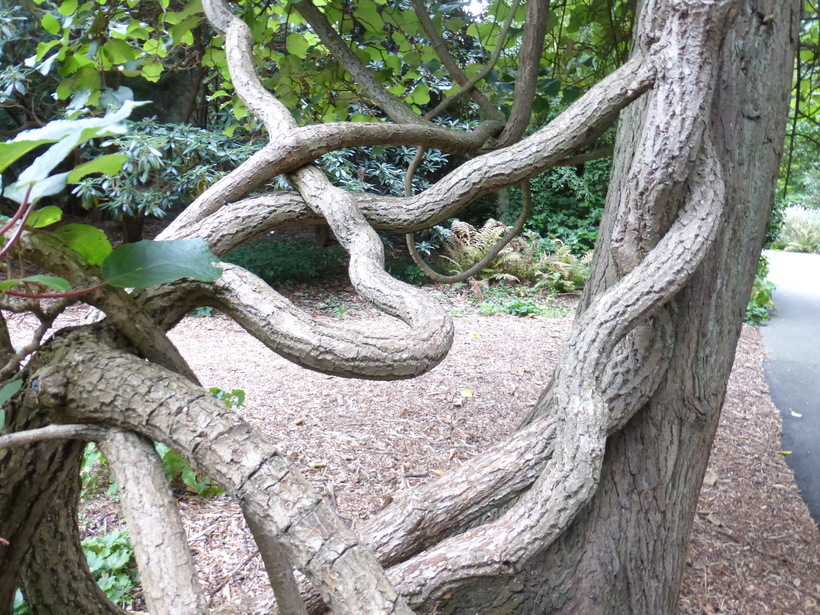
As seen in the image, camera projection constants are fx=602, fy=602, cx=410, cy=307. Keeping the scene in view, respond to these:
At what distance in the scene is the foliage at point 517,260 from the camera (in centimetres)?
896

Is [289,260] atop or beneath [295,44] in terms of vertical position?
beneath

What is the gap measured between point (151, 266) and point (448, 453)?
2889mm

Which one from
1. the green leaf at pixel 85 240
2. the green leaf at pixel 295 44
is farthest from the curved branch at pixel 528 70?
the green leaf at pixel 85 240

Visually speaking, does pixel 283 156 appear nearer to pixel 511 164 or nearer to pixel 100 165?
pixel 511 164

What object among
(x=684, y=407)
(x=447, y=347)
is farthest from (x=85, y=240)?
(x=684, y=407)

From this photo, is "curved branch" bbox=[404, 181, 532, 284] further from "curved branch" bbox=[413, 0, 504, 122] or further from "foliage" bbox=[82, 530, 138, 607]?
"foliage" bbox=[82, 530, 138, 607]

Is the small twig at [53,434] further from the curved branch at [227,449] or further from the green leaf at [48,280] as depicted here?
the green leaf at [48,280]

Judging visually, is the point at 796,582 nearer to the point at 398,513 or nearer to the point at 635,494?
the point at 635,494

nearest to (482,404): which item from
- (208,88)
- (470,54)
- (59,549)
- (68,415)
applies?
(59,549)

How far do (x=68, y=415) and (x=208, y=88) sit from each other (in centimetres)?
982

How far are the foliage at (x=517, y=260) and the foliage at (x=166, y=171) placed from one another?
11.5ft

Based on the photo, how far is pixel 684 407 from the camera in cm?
190

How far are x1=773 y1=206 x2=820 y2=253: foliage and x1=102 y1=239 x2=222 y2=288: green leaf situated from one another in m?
19.4

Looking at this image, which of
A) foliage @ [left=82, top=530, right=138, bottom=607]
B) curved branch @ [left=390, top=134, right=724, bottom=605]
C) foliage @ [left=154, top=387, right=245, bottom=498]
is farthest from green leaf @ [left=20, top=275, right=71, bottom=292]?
foliage @ [left=154, top=387, right=245, bottom=498]
